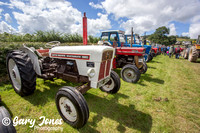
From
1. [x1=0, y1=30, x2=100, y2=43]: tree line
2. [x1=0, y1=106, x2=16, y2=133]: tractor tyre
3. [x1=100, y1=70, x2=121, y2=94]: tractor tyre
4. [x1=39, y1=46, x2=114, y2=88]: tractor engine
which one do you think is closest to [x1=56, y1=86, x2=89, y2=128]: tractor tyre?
[x1=39, y1=46, x2=114, y2=88]: tractor engine

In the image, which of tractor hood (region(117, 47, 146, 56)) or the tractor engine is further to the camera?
tractor hood (region(117, 47, 146, 56))

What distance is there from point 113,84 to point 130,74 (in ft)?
5.11

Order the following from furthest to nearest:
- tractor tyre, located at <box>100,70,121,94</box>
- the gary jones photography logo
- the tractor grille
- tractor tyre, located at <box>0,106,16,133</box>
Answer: tractor tyre, located at <box>100,70,121,94</box>, the tractor grille, the gary jones photography logo, tractor tyre, located at <box>0,106,16,133</box>

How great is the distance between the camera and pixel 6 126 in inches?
45.0

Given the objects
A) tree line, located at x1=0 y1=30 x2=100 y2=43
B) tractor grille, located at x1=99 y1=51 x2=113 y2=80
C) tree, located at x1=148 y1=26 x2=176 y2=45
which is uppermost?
tree, located at x1=148 y1=26 x2=176 y2=45

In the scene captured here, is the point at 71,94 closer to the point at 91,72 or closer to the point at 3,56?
the point at 91,72

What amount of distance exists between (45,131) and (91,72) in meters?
1.41

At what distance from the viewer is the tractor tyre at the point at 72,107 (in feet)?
5.63

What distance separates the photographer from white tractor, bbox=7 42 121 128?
1806 mm

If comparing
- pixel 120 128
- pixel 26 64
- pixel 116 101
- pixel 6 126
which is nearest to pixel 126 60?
pixel 116 101

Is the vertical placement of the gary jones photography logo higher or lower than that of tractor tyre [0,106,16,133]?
lower

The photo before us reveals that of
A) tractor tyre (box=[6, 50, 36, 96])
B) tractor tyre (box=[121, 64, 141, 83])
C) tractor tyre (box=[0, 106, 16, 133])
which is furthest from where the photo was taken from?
tractor tyre (box=[121, 64, 141, 83])

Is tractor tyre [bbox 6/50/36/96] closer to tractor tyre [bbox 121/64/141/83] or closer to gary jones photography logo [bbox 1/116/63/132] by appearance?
gary jones photography logo [bbox 1/116/63/132]

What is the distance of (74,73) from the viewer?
2.51m
